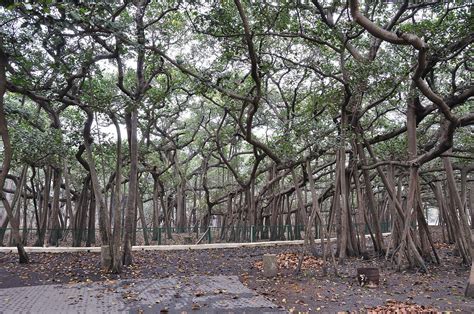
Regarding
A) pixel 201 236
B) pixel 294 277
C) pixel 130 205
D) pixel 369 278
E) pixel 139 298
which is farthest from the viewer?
pixel 201 236

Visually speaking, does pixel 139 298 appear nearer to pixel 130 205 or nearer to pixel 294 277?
pixel 294 277

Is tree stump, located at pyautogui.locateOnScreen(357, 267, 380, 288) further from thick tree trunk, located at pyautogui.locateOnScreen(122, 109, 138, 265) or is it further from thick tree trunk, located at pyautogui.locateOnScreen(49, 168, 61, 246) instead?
thick tree trunk, located at pyautogui.locateOnScreen(49, 168, 61, 246)

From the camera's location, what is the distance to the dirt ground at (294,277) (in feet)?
18.0

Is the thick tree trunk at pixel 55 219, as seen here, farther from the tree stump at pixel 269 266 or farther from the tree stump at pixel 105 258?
the tree stump at pixel 269 266

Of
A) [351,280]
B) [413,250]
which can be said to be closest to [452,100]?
[413,250]

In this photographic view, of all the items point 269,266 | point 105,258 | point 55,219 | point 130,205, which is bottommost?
point 269,266

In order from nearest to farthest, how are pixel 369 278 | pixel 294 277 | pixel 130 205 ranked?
pixel 369 278, pixel 294 277, pixel 130 205

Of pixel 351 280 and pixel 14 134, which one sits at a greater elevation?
pixel 14 134

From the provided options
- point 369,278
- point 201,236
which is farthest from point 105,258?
point 201,236

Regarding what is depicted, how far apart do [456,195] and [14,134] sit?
1087cm

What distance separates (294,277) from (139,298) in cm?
314

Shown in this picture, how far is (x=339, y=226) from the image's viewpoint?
33.1 feet

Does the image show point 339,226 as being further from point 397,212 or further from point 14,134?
A: point 14,134

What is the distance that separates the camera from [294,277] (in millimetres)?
7648
